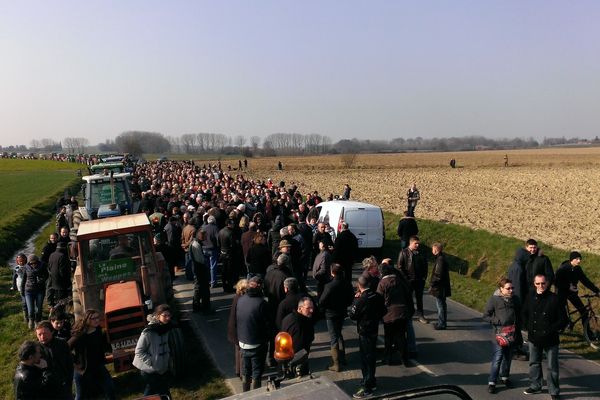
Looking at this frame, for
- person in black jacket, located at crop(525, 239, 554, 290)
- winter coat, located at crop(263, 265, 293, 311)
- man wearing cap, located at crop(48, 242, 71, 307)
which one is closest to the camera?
winter coat, located at crop(263, 265, 293, 311)

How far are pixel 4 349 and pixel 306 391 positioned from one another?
31.3 ft

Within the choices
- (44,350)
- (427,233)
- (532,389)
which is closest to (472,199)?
(427,233)

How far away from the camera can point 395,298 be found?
27.3 feet

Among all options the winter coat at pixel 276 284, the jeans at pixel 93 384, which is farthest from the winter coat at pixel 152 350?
the winter coat at pixel 276 284

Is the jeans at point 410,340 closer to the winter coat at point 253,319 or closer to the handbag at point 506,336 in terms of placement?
the handbag at point 506,336

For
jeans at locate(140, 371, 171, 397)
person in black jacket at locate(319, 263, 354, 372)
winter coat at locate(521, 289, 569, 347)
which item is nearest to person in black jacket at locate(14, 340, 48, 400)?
jeans at locate(140, 371, 171, 397)

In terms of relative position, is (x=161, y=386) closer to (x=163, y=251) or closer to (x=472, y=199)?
(x=163, y=251)

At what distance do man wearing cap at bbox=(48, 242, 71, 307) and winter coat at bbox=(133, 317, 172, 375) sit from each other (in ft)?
17.0

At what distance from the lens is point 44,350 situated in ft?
18.6

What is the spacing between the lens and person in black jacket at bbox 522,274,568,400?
7137 mm

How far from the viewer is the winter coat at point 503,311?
7418 millimetres

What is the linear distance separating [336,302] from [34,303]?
6.88 meters

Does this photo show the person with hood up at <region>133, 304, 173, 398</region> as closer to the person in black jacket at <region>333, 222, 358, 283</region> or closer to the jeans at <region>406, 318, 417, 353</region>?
the jeans at <region>406, 318, 417, 353</region>

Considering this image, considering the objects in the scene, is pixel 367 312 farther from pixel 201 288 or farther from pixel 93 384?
pixel 201 288
